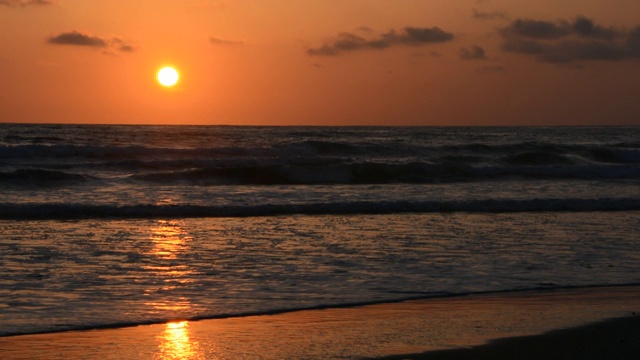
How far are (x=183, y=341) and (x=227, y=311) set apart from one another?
1.22 metres

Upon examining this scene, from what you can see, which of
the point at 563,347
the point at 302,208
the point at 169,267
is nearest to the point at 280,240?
the point at 169,267

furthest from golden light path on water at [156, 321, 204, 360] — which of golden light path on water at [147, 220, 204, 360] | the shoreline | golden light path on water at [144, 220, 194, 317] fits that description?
the shoreline

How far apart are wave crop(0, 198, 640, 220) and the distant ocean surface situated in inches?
1.7

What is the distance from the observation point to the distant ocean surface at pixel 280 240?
8805 mm

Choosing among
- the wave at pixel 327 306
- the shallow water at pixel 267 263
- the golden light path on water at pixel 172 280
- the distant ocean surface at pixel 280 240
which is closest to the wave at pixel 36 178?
the distant ocean surface at pixel 280 240

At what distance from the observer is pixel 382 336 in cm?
714

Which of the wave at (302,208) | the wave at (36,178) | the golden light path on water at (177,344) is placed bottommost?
the wave at (302,208)

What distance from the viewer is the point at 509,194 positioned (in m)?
22.7

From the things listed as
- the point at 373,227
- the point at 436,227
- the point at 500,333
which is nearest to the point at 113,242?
the point at 373,227

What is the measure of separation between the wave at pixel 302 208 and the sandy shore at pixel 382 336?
9388 mm

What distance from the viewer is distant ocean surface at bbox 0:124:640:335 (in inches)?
347

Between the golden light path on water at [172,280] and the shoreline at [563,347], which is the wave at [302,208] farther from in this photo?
the shoreline at [563,347]

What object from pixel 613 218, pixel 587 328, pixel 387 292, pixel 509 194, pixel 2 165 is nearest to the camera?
pixel 587 328

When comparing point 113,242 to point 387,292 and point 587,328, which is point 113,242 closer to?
point 387,292
